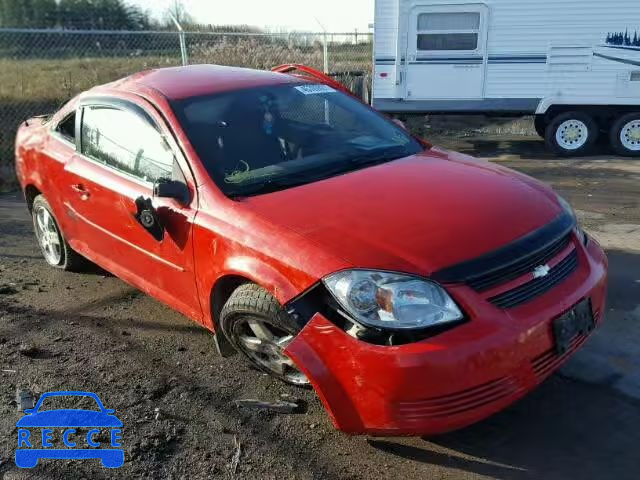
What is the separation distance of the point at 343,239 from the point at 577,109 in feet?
29.2

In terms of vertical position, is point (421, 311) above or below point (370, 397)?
above

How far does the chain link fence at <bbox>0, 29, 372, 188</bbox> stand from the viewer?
9.53 m

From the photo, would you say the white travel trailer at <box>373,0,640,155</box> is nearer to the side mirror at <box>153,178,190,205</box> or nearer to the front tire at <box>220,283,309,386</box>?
the side mirror at <box>153,178,190,205</box>

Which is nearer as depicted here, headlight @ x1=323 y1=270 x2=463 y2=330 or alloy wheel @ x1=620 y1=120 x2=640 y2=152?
headlight @ x1=323 y1=270 x2=463 y2=330

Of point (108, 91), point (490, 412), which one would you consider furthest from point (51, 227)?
point (490, 412)

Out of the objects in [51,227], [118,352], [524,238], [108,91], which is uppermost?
[108,91]

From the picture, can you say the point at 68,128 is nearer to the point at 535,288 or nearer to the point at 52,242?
the point at 52,242

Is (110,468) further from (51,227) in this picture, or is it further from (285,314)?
(51,227)

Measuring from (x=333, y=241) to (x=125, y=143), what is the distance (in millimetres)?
1820

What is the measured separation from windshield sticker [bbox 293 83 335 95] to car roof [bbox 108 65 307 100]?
0.25 ft

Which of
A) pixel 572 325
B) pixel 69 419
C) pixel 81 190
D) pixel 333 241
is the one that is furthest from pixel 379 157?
pixel 69 419

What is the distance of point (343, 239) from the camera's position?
103 inches

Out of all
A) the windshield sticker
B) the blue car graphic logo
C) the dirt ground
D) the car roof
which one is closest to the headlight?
the dirt ground

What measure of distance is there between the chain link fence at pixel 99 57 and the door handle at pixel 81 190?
499cm
